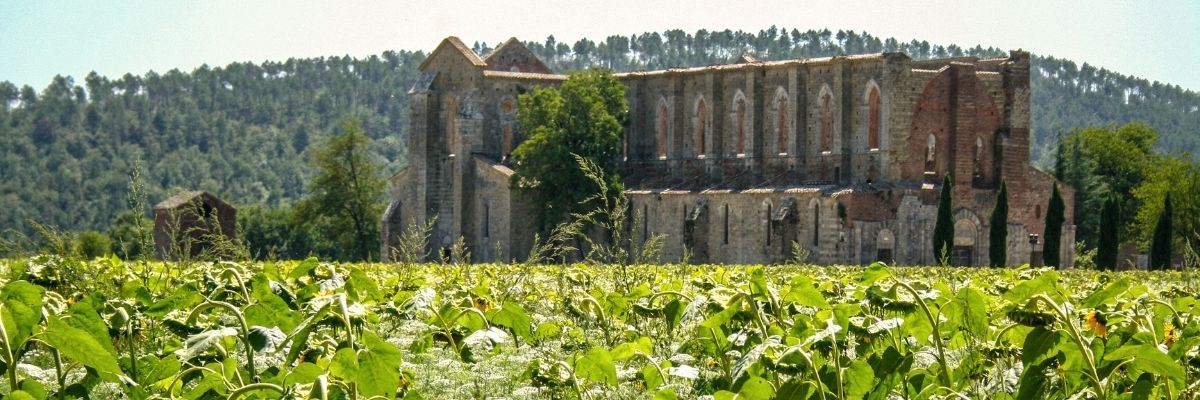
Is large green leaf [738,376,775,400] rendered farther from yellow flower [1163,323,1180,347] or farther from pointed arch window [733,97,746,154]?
pointed arch window [733,97,746,154]

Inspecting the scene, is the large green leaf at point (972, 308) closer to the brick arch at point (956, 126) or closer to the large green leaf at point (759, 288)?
the large green leaf at point (759, 288)

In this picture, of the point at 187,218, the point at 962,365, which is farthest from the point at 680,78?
the point at 962,365

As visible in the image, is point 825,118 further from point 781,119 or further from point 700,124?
point 700,124

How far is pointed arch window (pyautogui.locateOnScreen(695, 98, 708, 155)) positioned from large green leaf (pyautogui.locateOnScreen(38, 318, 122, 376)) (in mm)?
58595

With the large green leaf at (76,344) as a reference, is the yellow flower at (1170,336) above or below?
below

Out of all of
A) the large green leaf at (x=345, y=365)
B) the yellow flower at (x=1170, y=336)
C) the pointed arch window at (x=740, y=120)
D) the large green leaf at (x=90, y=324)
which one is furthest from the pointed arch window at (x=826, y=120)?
the large green leaf at (x=345, y=365)

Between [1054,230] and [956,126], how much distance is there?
479 centimetres

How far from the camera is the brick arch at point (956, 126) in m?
57.5

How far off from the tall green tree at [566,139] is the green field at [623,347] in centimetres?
4692

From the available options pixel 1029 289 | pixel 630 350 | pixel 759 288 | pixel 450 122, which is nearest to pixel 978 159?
pixel 450 122

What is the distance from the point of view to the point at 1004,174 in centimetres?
5769

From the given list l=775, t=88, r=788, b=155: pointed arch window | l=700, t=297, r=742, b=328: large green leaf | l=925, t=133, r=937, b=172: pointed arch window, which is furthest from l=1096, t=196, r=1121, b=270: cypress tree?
l=700, t=297, r=742, b=328: large green leaf

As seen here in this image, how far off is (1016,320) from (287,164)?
168 m

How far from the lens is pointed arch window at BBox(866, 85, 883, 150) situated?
58312mm
